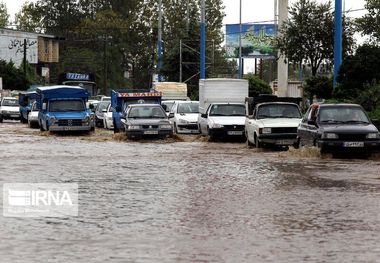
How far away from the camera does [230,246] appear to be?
33.5ft

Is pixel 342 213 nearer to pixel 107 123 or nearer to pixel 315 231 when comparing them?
pixel 315 231

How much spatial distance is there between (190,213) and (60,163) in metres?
10.3

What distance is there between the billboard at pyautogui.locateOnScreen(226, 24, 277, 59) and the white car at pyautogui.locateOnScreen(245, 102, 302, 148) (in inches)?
2180

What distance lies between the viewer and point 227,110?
115 ft

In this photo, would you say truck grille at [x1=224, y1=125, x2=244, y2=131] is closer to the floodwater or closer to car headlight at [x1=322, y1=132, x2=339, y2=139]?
the floodwater

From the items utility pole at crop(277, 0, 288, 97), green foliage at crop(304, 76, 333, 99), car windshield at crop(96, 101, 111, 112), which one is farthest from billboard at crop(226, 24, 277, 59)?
green foliage at crop(304, 76, 333, 99)

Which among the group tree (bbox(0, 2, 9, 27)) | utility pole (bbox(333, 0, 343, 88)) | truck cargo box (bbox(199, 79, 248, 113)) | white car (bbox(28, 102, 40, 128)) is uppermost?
tree (bbox(0, 2, 9, 27))

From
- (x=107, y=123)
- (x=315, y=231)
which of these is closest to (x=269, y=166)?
(x=315, y=231)

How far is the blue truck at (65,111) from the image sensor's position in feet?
132

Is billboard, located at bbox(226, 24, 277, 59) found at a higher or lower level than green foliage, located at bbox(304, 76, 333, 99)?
higher

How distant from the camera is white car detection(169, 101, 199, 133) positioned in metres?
39.4

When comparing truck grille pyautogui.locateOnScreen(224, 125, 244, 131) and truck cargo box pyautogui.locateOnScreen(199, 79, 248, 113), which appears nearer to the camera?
truck grille pyautogui.locateOnScreen(224, 125, 244, 131)

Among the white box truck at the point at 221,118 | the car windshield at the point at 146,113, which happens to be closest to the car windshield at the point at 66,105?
the white box truck at the point at 221,118

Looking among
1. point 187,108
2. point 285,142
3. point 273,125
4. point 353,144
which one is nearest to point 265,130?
point 273,125
